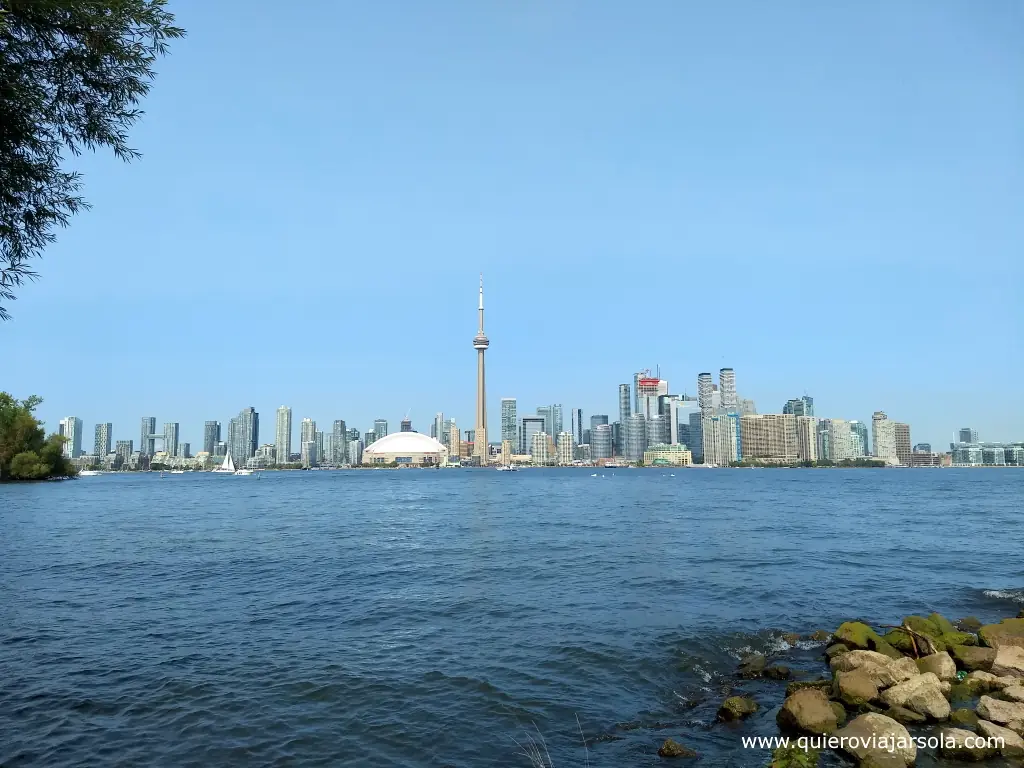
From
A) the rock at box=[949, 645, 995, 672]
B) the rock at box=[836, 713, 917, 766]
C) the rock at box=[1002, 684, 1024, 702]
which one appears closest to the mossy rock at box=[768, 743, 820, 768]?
the rock at box=[836, 713, 917, 766]

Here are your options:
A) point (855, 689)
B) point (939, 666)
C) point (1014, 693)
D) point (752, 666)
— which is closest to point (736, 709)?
point (855, 689)

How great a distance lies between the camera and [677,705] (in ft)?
42.8

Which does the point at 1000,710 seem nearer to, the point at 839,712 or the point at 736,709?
the point at 839,712

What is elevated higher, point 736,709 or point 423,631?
point 736,709

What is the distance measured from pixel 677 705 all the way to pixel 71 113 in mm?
15106

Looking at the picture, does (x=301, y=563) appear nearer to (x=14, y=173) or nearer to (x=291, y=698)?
(x=291, y=698)

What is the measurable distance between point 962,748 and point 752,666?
16.1 feet

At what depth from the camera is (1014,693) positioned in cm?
1208

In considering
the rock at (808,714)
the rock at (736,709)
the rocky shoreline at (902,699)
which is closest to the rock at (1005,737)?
the rocky shoreline at (902,699)

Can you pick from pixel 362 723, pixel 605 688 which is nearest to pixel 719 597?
pixel 605 688

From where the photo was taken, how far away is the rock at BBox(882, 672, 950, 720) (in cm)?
1169

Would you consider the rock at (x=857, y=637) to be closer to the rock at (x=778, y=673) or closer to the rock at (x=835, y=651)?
the rock at (x=835, y=651)

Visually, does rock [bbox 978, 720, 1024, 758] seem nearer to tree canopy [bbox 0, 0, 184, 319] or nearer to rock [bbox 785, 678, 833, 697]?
Answer: rock [bbox 785, 678, 833, 697]

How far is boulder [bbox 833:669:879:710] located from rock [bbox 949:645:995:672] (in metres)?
3.62
